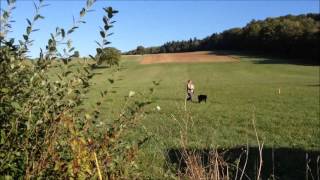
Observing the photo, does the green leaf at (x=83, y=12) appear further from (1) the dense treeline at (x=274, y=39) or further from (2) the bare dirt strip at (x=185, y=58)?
(1) the dense treeline at (x=274, y=39)

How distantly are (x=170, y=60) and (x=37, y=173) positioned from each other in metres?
89.6

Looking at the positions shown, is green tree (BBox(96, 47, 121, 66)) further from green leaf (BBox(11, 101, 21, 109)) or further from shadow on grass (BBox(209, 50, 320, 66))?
shadow on grass (BBox(209, 50, 320, 66))

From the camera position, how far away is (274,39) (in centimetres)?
10912

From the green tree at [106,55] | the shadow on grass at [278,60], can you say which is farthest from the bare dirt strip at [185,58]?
the green tree at [106,55]

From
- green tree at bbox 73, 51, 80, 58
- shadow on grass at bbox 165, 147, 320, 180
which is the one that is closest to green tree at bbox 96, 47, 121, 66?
green tree at bbox 73, 51, 80, 58

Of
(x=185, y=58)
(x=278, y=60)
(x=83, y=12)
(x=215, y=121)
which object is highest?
(x=83, y=12)

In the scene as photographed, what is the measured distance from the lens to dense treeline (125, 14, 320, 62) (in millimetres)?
99625

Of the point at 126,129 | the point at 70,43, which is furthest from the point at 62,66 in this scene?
the point at 126,129

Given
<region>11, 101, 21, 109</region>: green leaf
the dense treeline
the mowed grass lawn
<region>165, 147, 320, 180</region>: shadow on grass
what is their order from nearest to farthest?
<region>11, 101, 21, 109</region>: green leaf < the mowed grass lawn < <region>165, 147, 320, 180</region>: shadow on grass < the dense treeline

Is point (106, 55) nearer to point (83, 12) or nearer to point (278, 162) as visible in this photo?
point (83, 12)

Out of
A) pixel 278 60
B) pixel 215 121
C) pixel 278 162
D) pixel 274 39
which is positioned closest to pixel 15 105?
pixel 278 162

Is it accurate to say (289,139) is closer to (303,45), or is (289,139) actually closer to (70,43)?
(70,43)

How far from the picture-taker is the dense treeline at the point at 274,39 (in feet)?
327

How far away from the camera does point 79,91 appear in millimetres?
4168
